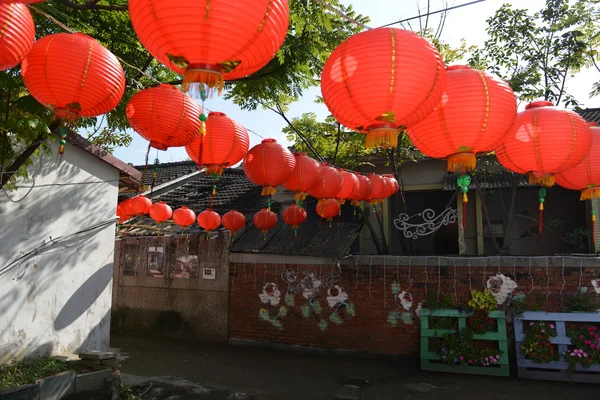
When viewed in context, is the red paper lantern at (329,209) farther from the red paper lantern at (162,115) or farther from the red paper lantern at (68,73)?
the red paper lantern at (68,73)

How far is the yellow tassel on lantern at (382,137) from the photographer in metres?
3.07

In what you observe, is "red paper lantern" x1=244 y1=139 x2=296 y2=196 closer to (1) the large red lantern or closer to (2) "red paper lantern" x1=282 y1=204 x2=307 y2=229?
(1) the large red lantern

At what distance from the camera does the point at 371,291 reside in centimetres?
942

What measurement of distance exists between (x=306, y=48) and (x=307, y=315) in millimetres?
6492

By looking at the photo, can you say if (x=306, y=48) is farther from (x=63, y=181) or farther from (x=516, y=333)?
(x=516, y=333)

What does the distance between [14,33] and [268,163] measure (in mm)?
3230

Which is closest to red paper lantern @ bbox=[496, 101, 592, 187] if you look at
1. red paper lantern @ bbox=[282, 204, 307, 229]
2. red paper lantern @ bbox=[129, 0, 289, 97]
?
red paper lantern @ bbox=[129, 0, 289, 97]

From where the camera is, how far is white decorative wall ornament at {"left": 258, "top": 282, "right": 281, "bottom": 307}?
1035 centimetres

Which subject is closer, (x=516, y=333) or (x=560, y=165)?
(x=560, y=165)

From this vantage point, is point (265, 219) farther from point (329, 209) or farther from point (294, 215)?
point (329, 209)

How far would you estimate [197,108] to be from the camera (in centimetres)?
421

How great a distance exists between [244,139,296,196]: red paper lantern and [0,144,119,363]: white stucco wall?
387cm

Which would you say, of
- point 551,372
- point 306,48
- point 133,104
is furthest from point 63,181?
point 551,372

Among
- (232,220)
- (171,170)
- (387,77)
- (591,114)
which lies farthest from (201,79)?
(171,170)
